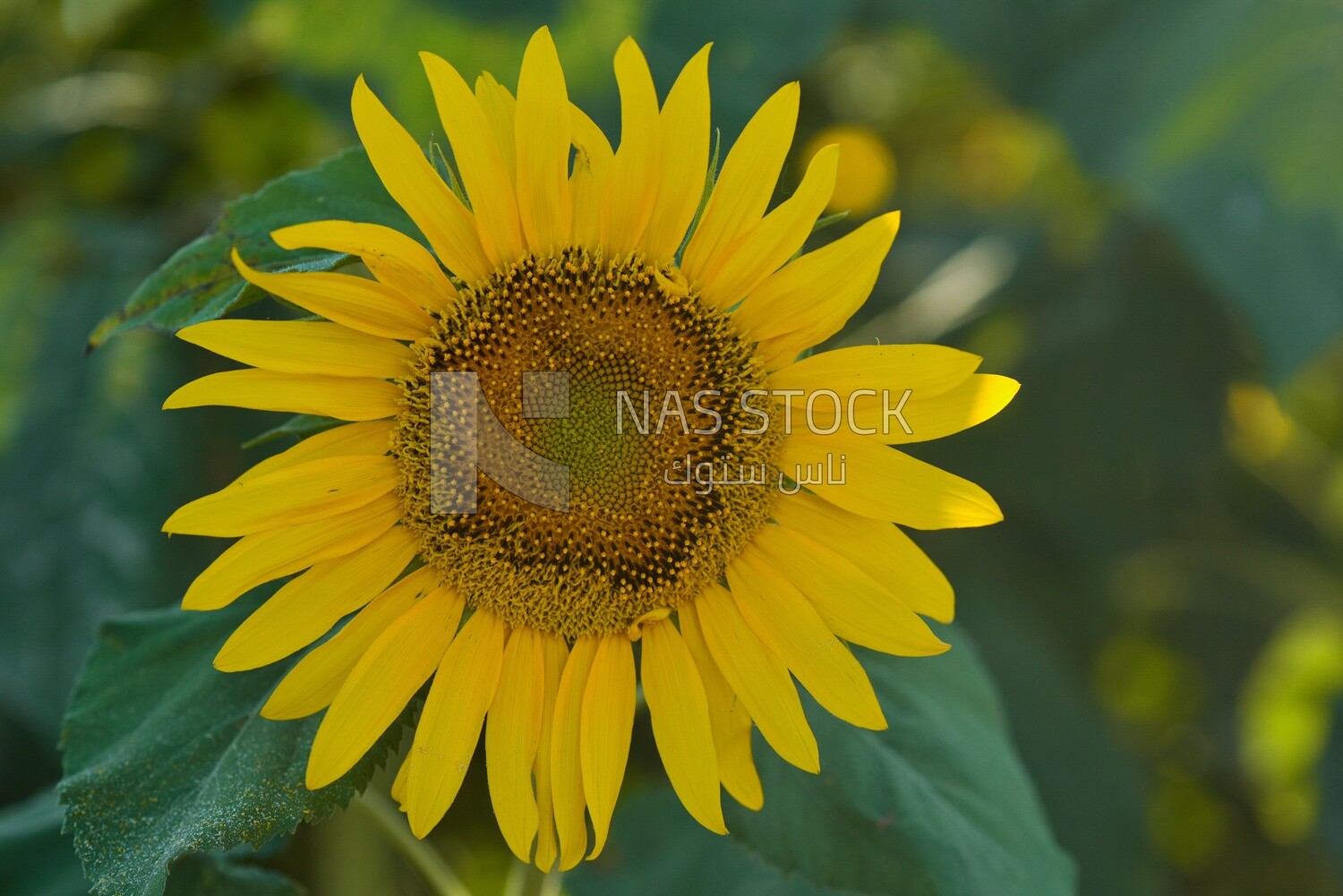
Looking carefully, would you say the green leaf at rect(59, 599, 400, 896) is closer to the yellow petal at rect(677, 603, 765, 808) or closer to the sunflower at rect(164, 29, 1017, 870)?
the sunflower at rect(164, 29, 1017, 870)

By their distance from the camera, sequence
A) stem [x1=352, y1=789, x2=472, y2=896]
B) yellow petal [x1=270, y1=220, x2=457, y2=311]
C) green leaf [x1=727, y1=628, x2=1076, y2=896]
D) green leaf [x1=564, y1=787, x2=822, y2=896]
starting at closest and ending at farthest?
yellow petal [x1=270, y1=220, x2=457, y2=311] < green leaf [x1=727, y1=628, x2=1076, y2=896] < stem [x1=352, y1=789, x2=472, y2=896] < green leaf [x1=564, y1=787, x2=822, y2=896]

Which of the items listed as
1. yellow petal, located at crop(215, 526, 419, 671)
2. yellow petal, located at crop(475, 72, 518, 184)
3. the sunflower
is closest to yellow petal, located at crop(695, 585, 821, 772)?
the sunflower

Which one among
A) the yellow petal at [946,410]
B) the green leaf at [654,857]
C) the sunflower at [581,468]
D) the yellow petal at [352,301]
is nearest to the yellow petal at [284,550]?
the sunflower at [581,468]

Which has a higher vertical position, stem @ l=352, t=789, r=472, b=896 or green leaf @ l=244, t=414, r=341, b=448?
green leaf @ l=244, t=414, r=341, b=448

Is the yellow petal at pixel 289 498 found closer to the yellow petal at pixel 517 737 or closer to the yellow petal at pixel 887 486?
the yellow petal at pixel 517 737

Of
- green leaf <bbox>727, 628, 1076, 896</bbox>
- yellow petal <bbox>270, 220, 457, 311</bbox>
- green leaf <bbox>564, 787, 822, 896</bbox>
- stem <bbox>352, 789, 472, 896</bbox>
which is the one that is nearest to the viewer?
yellow petal <bbox>270, 220, 457, 311</bbox>

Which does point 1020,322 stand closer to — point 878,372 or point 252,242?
point 878,372
